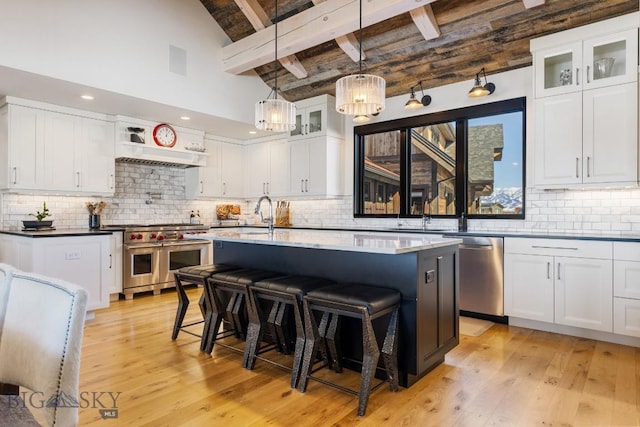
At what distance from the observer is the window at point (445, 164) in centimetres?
442

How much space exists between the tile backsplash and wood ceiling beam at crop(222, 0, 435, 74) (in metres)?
2.12

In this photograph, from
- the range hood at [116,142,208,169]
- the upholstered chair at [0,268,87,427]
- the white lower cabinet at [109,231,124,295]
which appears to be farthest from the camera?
the range hood at [116,142,208,169]

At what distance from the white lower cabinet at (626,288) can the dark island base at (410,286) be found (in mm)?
1492

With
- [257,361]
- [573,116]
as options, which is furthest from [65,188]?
[573,116]

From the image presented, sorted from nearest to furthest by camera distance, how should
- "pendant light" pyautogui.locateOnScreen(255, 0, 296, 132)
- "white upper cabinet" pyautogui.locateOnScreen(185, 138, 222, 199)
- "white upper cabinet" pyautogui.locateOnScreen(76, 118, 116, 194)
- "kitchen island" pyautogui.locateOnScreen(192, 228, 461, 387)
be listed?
"kitchen island" pyautogui.locateOnScreen(192, 228, 461, 387), "pendant light" pyautogui.locateOnScreen(255, 0, 296, 132), "white upper cabinet" pyautogui.locateOnScreen(76, 118, 116, 194), "white upper cabinet" pyautogui.locateOnScreen(185, 138, 222, 199)

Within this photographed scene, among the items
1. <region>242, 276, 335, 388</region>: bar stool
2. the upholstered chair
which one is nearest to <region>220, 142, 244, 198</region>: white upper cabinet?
<region>242, 276, 335, 388</region>: bar stool

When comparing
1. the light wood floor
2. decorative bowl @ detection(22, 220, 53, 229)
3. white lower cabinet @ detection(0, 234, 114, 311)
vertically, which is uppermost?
decorative bowl @ detection(22, 220, 53, 229)

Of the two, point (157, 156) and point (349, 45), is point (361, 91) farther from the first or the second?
point (157, 156)

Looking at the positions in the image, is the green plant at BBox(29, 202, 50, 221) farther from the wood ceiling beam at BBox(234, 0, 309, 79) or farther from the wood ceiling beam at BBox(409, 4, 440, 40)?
the wood ceiling beam at BBox(409, 4, 440, 40)

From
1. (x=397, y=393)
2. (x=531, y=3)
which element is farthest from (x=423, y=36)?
(x=397, y=393)

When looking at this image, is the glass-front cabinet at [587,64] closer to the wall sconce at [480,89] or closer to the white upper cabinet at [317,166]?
the wall sconce at [480,89]

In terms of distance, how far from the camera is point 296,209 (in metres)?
6.47

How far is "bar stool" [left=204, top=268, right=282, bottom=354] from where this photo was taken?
2.94 meters

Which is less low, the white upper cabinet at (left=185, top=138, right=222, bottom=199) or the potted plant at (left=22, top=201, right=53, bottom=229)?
the white upper cabinet at (left=185, top=138, right=222, bottom=199)
